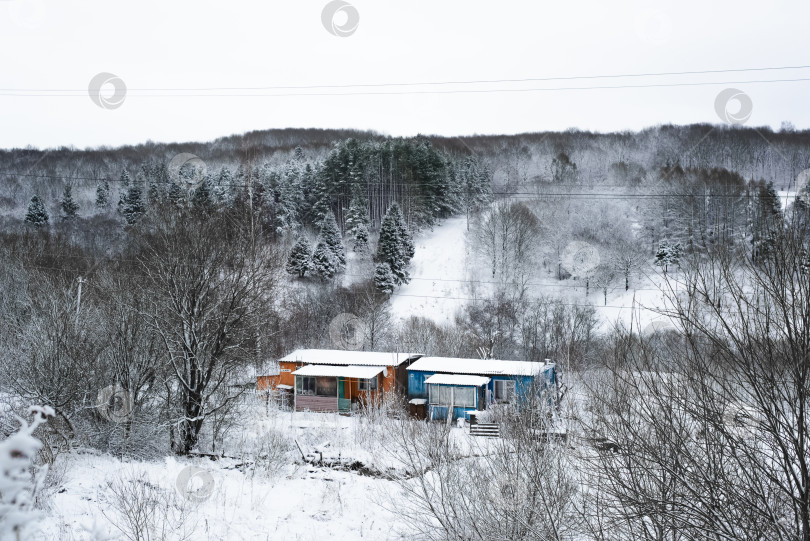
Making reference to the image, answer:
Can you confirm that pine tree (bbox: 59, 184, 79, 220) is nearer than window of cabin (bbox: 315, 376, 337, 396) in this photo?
No

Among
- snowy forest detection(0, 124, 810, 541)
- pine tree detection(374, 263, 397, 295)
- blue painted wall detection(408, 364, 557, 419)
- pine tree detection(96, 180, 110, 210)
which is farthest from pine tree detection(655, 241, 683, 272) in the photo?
pine tree detection(96, 180, 110, 210)

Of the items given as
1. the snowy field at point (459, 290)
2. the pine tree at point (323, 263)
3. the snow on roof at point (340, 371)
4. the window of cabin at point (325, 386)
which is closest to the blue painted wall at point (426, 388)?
the snow on roof at point (340, 371)

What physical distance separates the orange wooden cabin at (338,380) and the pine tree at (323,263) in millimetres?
19318

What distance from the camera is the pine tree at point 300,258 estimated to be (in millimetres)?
47022

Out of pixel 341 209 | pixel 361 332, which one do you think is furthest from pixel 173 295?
pixel 341 209

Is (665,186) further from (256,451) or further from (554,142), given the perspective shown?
(256,451)

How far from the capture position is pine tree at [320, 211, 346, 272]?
160 ft

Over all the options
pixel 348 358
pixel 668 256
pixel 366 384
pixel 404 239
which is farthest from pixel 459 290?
pixel 668 256

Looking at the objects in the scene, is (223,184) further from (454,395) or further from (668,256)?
(668,256)

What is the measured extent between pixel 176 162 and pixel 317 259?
42.6 meters

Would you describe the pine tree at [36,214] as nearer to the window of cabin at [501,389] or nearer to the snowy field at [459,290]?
the snowy field at [459,290]

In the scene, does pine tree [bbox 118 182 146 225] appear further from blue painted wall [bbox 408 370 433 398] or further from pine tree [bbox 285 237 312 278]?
blue painted wall [bbox 408 370 433 398]

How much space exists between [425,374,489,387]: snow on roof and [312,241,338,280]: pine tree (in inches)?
921

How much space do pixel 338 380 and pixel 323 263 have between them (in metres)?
21.9
